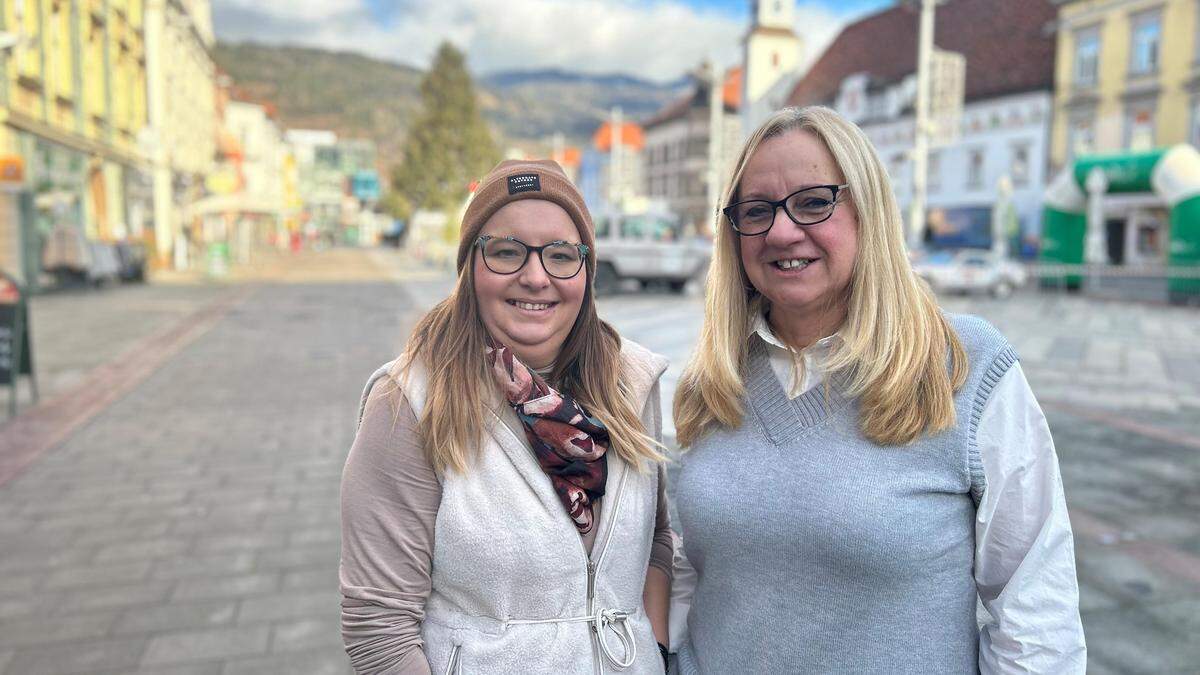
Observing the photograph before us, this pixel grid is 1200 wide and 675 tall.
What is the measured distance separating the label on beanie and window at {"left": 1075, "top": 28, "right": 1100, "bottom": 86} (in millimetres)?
35641

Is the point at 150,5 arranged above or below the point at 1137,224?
above

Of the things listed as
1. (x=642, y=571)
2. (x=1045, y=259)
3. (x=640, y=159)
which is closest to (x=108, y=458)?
(x=642, y=571)

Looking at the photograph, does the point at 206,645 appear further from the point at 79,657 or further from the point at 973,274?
the point at 973,274

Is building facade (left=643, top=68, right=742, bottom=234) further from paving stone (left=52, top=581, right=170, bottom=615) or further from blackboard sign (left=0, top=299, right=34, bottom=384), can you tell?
paving stone (left=52, top=581, right=170, bottom=615)

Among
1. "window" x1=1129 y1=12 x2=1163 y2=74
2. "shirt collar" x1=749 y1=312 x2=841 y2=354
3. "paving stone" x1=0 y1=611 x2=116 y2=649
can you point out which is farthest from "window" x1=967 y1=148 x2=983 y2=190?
"shirt collar" x1=749 y1=312 x2=841 y2=354

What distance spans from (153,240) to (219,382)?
2429 cm

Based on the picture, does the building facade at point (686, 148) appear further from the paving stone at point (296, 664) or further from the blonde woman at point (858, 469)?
the blonde woman at point (858, 469)

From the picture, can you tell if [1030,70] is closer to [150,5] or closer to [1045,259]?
[1045,259]

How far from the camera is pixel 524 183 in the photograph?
1.62 metres

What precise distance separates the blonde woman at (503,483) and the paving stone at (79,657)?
2.21 metres

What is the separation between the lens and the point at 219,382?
29.7 ft

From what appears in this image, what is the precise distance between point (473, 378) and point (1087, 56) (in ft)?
120

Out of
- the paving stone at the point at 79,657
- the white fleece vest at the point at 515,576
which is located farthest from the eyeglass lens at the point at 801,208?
the paving stone at the point at 79,657

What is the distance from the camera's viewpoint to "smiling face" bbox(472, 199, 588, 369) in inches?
63.9
